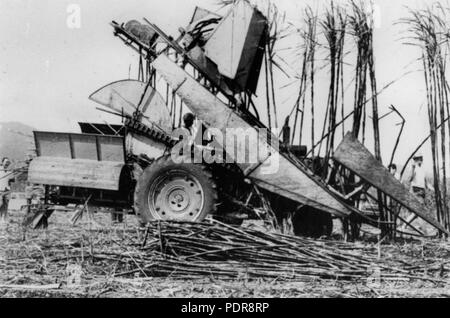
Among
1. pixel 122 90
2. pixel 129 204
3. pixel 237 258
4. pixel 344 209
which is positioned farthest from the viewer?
pixel 122 90

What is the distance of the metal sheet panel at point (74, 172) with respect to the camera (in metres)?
7.24

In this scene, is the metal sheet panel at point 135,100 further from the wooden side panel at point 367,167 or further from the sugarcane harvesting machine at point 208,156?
the wooden side panel at point 367,167

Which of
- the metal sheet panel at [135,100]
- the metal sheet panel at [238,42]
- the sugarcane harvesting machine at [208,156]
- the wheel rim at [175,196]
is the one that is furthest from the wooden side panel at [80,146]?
the metal sheet panel at [238,42]

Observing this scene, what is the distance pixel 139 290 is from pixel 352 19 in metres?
5.40

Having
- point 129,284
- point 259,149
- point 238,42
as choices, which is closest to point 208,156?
point 259,149

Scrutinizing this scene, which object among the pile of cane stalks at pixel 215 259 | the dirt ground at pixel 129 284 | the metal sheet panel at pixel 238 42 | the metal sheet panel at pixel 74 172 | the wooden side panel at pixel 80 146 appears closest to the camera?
the dirt ground at pixel 129 284

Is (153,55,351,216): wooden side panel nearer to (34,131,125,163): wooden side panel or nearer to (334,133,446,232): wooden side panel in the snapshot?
(334,133,446,232): wooden side panel

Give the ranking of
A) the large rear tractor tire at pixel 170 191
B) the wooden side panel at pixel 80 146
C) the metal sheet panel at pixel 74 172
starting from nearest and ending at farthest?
the large rear tractor tire at pixel 170 191
the metal sheet panel at pixel 74 172
the wooden side panel at pixel 80 146

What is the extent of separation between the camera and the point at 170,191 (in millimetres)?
6766

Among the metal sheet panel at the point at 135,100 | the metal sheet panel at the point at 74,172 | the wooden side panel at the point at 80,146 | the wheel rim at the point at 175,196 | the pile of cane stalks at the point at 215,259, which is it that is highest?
the metal sheet panel at the point at 135,100

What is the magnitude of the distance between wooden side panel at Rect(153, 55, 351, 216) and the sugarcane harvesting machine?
13 millimetres

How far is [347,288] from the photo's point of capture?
4324 millimetres
